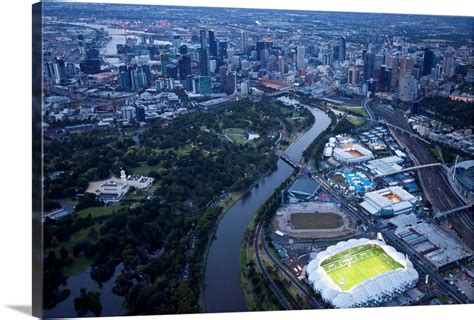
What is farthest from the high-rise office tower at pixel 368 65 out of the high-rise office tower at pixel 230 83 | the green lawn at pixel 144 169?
the green lawn at pixel 144 169

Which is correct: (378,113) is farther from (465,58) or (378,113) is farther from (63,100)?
(63,100)

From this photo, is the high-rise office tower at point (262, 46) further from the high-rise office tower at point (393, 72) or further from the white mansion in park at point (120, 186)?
the white mansion in park at point (120, 186)

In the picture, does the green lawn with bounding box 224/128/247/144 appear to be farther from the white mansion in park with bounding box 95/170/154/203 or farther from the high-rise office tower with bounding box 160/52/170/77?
the high-rise office tower with bounding box 160/52/170/77

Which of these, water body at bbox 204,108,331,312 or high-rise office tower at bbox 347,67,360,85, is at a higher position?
high-rise office tower at bbox 347,67,360,85

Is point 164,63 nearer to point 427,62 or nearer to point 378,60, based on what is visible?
point 378,60

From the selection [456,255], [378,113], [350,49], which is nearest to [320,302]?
[456,255]

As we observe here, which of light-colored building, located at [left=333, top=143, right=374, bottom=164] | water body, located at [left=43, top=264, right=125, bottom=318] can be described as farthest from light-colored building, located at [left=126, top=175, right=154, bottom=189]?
light-colored building, located at [left=333, top=143, right=374, bottom=164]
